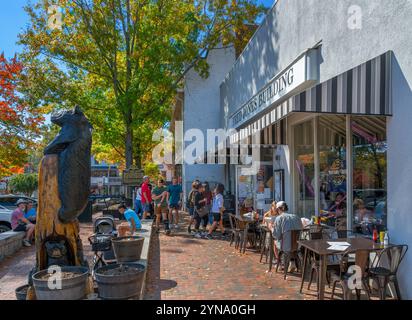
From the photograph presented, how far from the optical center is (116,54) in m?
16.9

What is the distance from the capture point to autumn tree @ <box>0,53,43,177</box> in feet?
56.9

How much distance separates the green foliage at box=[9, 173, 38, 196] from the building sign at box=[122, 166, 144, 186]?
131ft

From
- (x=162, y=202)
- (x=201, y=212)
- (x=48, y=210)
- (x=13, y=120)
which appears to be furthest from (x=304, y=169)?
(x=13, y=120)

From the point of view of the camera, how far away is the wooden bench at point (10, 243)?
877cm

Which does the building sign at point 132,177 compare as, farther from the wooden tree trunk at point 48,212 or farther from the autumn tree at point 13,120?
the wooden tree trunk at point 48,212

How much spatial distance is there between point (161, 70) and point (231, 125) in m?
4.08

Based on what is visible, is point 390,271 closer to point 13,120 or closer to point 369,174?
point 369,174

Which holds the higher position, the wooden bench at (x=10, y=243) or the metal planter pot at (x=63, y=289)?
the metal planter pot at (x=63, y=289)

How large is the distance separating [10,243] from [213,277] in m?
5.51

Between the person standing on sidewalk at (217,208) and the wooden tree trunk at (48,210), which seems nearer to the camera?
the wooden tree trunk at (48,210)

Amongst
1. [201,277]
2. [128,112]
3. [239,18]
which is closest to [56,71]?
[128,112]

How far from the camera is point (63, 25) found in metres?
16.4

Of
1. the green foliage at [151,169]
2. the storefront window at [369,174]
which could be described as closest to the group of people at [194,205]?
the storefront window at [369,174]

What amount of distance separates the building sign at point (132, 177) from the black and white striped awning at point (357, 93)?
1124cm
